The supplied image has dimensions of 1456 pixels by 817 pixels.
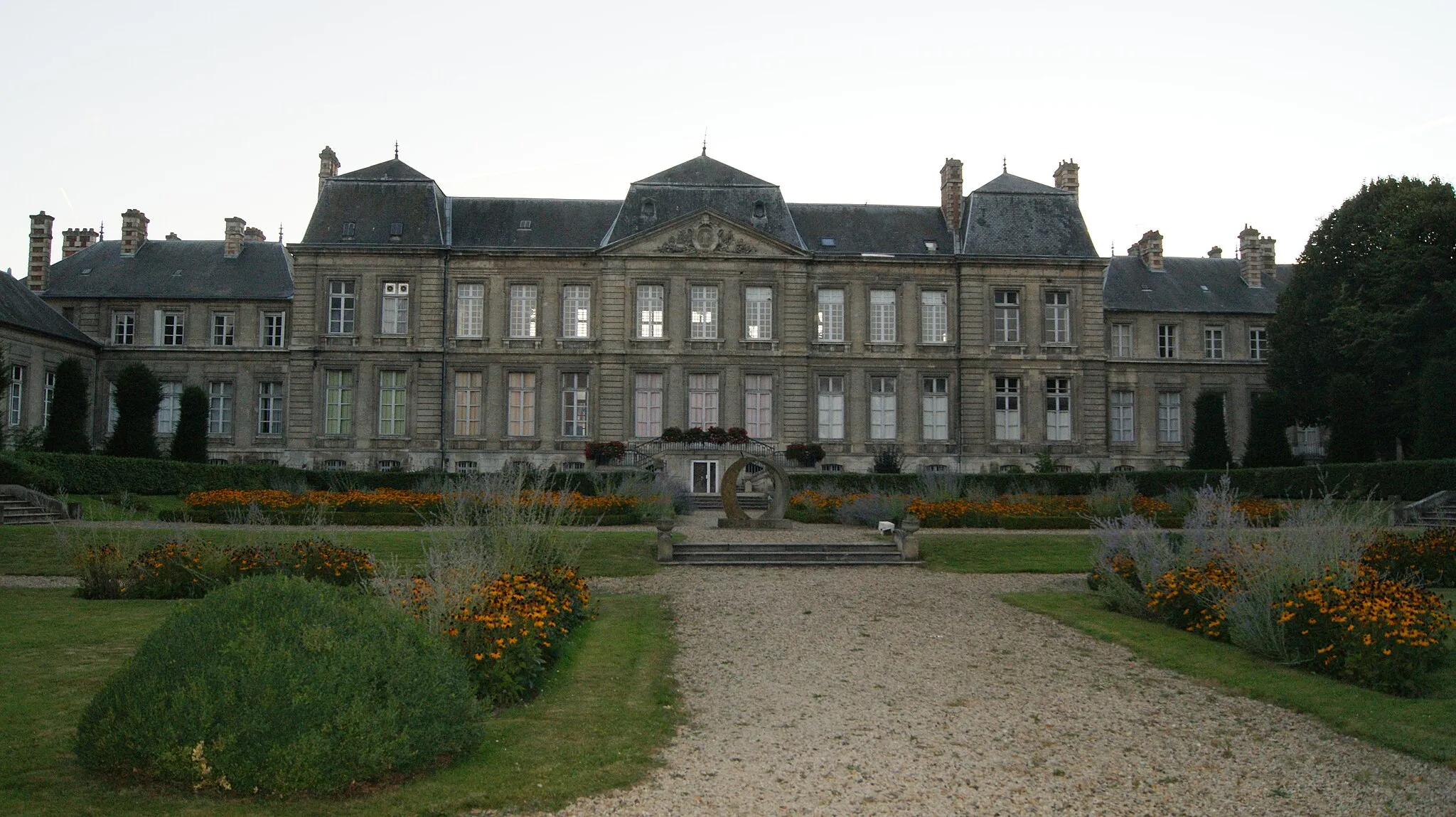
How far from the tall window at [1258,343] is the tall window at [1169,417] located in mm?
3020

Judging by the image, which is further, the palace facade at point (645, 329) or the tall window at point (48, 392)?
the palace facade at point (645, 329)

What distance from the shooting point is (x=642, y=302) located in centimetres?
3145

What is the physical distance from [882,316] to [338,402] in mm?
15499

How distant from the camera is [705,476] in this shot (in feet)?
95.9

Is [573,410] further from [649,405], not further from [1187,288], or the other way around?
[1187,288]

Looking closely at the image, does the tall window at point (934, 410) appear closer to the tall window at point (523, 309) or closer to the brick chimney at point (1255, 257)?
the tall window at point (523, 309)

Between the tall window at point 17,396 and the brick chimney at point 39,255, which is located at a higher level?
the brick chimney at point 39,255

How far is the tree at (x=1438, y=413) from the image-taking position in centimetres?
2436

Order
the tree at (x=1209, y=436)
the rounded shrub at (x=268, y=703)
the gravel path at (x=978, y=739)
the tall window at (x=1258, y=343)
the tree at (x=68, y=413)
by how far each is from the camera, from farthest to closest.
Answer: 1. the tall window at (x=1258, y=343)
2. the tree at (x=1209, y=436)
3. the tree at (x=68, y=413)
4. the gravel path at (x=978, y=739)
5. the rounded shrub at (x=268, y=703)

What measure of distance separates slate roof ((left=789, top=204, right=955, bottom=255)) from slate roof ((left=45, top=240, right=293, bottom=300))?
15981mm

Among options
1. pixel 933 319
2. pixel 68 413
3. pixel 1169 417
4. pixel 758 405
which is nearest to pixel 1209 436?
pixel 1169 417

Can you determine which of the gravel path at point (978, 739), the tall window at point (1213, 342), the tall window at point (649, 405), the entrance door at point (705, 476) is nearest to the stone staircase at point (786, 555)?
the gravel path at point (978, 739)

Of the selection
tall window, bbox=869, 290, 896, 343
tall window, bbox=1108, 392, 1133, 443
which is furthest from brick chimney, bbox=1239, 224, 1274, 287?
tall window, bbox=869, 290, 896, 343

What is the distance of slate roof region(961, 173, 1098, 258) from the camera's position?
3231cm
